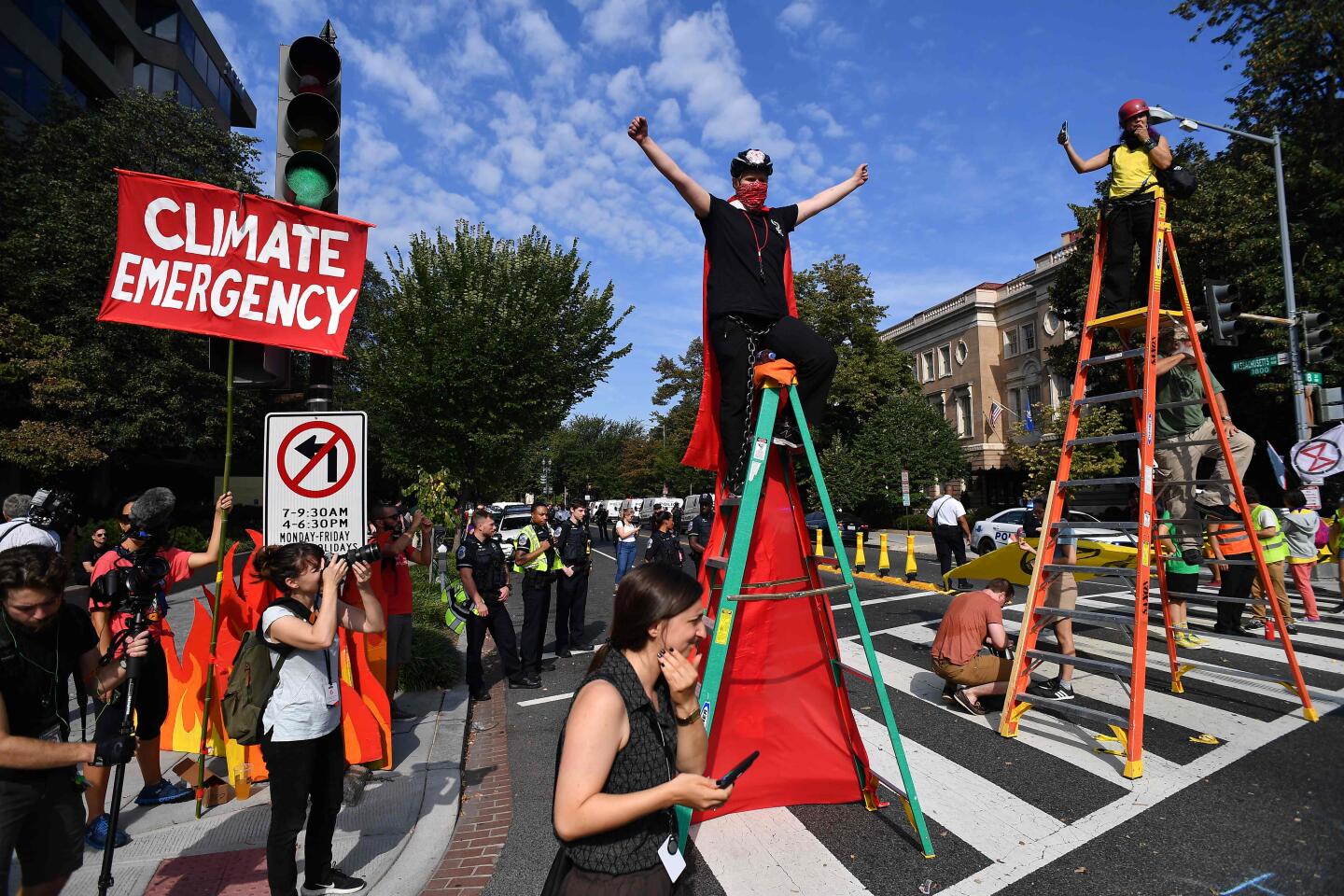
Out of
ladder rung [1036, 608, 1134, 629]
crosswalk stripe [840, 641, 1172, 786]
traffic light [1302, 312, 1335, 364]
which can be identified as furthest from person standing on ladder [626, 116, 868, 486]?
traffic light [1302, 312, 1335, 364]

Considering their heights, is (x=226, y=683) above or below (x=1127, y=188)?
below

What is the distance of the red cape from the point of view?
4117 mm

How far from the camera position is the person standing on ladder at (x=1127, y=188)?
5367mm

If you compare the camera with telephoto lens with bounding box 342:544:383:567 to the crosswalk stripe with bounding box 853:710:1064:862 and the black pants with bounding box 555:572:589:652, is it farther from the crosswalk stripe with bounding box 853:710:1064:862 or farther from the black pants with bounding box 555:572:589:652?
the black pants with bounding box 555:572:589:652

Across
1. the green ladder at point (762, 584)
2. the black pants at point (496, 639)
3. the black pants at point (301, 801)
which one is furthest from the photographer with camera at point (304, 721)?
the black pants at point (496, 639)

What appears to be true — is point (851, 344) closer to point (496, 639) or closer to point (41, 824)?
point (496, 639)

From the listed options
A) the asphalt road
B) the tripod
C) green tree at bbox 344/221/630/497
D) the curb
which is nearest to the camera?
the tripod

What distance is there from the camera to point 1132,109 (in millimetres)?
5434

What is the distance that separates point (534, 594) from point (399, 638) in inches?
77.9

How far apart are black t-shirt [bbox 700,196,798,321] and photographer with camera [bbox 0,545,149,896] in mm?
3090

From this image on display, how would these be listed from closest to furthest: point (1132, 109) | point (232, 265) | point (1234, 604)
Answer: point (232, 265), point (1132, 109), point (1234, 604)

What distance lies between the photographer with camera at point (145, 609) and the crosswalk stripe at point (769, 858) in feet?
9.71

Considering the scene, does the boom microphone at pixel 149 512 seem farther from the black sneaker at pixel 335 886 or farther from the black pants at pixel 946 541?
the black pants at pixel 946 541

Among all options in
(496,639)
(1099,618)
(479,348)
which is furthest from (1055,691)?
(479,348)
